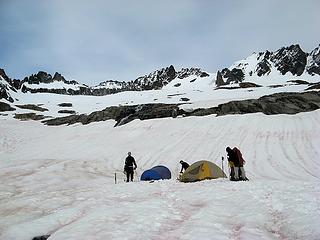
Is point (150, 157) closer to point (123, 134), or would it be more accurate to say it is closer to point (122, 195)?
point (123, 134)

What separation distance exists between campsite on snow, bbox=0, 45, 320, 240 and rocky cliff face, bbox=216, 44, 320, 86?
446ft

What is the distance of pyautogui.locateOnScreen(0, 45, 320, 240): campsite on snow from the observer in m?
9.91

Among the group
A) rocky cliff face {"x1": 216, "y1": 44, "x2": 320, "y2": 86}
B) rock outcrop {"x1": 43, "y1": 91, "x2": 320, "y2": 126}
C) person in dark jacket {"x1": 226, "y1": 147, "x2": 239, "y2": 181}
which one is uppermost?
rocky cliff face {"x1": 216, "y1": 44, "x2": 320, "y2": 86}

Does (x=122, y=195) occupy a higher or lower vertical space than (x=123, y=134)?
lower

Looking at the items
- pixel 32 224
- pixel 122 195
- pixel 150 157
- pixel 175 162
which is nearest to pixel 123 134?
pixel 150 157

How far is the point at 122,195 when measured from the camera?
50.6 feet

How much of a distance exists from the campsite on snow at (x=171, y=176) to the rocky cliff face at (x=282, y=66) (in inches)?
5352

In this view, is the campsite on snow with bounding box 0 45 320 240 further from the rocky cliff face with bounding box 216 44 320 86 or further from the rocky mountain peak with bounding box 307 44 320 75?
the rocky mountain peak with bounding box 307 44 320 75

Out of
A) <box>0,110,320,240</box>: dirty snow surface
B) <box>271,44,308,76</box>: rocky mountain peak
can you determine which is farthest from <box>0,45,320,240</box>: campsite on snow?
<box>271,44,308,76</box>: rocky mountain peak

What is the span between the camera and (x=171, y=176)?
26172mm

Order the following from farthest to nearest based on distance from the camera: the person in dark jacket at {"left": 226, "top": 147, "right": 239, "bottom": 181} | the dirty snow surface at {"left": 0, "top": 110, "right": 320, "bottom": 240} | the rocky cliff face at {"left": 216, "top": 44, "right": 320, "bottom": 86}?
1. the rocky cliff face at {"left": 216, "top": 44, "right": 320, "bottom": 86}
2. the person in dark jacket at {"left": 226, "top": 147, "right": 239, "bottom": 181}
3. the dirty snow surface at {"left": 0, "top": 110, "right": 320, "bottom": 240}

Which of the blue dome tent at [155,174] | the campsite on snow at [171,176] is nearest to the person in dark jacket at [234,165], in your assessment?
the campsite on snow at [171,176]

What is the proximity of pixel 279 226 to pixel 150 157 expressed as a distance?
77.9 feet

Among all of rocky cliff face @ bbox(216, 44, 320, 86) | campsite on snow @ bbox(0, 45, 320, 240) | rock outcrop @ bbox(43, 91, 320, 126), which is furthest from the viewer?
rocky cliff face @ bbox(216, 44, 320, 86)
